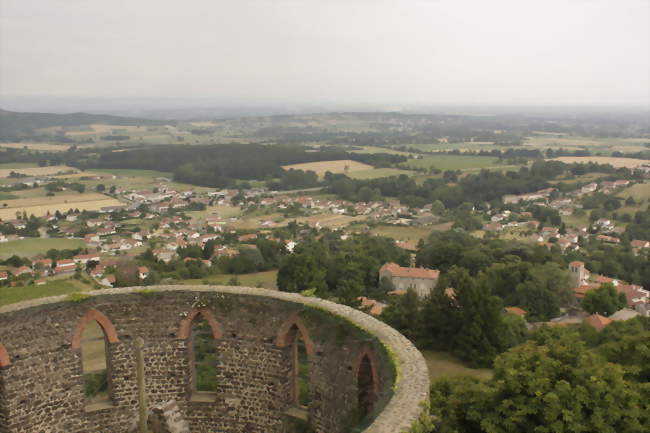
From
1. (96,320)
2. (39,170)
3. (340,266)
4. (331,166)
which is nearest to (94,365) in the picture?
(96,320)

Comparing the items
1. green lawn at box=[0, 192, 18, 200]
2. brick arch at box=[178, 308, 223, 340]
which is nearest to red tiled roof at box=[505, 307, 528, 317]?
brick arch at box=[178, 308, 223, 340]

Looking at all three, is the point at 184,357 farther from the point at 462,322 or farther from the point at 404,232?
the point at 404,232

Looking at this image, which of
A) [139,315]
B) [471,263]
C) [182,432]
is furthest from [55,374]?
A: [471,263]

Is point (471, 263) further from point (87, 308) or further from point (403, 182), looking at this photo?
point (403, 182)

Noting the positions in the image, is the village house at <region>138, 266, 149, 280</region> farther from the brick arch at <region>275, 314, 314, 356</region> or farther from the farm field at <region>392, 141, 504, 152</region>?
the farm field at <region>392, 141, 504, 152</region>

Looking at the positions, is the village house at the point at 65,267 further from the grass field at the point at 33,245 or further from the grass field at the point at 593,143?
the grass field at the point at 593,143
